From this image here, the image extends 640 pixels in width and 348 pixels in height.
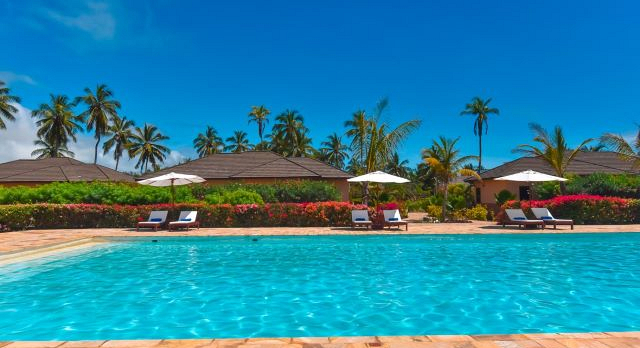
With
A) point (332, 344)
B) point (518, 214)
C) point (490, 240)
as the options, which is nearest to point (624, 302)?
point (332, 344)

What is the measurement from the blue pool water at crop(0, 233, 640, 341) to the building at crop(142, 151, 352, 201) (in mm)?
14499

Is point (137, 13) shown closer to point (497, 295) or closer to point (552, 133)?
point (497, 295)

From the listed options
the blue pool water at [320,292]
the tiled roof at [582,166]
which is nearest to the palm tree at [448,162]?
the tiled roof at [582,166]

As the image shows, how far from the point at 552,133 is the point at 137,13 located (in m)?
21.6

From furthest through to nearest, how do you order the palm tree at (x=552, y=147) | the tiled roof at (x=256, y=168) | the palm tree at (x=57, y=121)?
the palm tree at (x=57, y=121)
the tiled roof at (x=256, y=168)
the palm tree at (x=552, y=147)

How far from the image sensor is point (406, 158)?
65688mm

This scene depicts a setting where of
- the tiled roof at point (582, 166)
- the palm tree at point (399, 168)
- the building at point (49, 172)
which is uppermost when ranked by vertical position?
the palm tree at point (399, 168)

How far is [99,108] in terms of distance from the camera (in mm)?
51312

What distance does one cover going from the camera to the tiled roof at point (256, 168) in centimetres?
2792

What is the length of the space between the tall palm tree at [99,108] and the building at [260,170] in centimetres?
2672

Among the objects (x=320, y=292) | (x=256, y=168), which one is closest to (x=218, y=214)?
(x=256, y=168)

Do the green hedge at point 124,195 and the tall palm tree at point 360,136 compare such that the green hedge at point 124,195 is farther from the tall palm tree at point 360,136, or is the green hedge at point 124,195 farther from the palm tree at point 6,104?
the palm tree at point 6,104

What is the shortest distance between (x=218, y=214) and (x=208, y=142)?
55082mm

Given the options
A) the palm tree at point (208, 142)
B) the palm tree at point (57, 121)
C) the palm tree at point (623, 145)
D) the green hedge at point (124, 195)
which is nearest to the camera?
the green hedge at point (124, 195)
